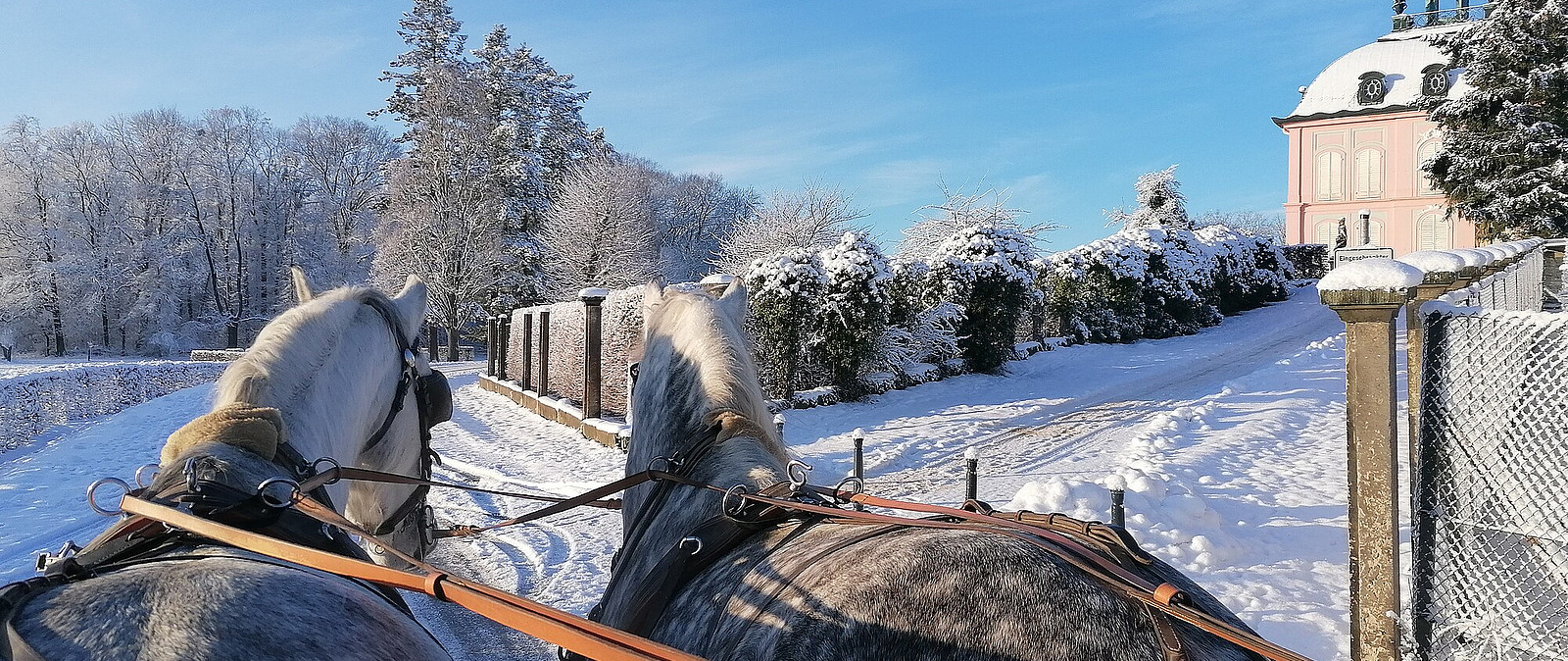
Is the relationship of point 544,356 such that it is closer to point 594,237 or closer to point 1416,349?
point 1416,349

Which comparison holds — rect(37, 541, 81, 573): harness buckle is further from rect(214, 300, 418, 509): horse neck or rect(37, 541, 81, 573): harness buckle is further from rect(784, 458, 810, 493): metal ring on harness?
rect(784, 458, 810, 493): metal ring on harness

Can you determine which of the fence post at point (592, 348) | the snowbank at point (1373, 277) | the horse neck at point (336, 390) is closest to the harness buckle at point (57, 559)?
the horse neck at point (336, 390)

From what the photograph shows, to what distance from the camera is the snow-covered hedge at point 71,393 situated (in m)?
11.8

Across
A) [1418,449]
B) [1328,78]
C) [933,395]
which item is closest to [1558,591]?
[1418,449]

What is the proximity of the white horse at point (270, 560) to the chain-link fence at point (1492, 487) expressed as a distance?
3.41 m

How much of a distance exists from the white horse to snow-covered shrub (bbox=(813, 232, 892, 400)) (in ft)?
32.0

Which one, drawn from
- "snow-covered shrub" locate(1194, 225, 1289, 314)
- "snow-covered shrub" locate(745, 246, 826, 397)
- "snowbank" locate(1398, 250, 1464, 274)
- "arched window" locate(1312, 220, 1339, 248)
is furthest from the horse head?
"arched window" locate(1312, 220, 1339, 248)

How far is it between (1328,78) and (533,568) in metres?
52.0

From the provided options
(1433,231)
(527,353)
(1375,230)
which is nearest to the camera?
(527,353)

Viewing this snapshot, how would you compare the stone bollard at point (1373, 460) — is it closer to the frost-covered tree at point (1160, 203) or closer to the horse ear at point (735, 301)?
the horse ear at point (735, 301)

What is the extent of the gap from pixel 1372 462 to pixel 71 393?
19.0 m

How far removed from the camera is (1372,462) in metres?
2.94

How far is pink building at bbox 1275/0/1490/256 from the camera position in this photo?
40344 millimetres

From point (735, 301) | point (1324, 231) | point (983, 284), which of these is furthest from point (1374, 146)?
point (735, 301)
